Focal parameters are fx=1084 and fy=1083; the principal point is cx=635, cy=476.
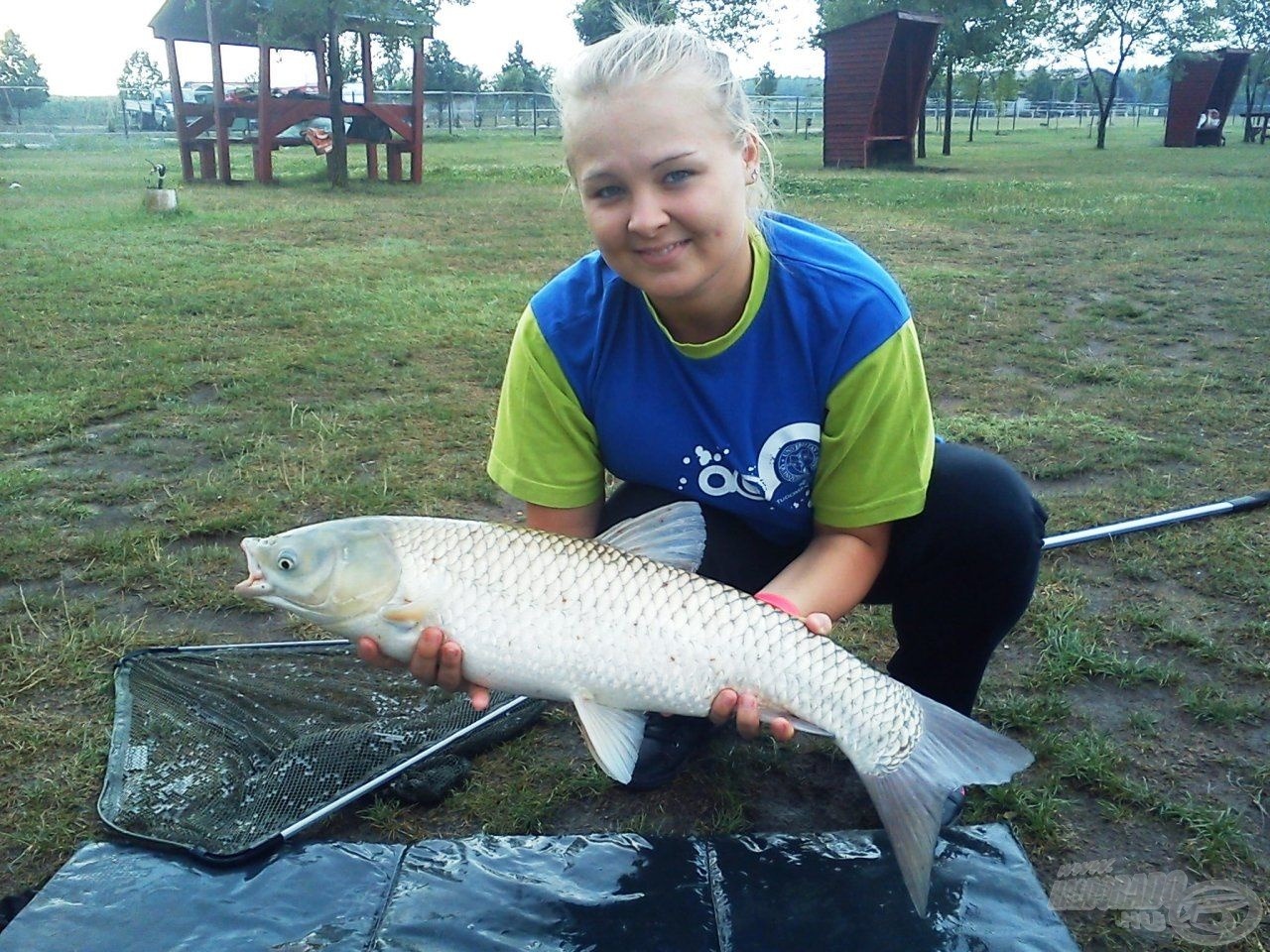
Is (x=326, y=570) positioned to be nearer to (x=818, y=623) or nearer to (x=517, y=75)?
(x=818, y=623)

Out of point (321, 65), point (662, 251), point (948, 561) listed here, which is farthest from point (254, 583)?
point (321, 65)

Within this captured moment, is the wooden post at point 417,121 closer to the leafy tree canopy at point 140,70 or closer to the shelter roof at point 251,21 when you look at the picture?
the shelter roof at point 251,21

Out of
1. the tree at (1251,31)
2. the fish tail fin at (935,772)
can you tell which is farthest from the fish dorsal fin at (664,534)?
the tree at (1251,31)

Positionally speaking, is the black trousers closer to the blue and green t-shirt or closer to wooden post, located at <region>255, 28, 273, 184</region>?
the blue and green t-shirt

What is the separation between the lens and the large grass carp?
61.2 inches

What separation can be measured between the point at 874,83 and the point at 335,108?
381 inches

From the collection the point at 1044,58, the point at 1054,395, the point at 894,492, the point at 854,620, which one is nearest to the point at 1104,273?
the point at 1054,395

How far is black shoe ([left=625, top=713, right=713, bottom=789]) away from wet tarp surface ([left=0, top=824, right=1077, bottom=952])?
209 millimetres

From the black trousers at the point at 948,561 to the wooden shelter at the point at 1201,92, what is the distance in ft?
96.9

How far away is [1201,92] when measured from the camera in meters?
27.1

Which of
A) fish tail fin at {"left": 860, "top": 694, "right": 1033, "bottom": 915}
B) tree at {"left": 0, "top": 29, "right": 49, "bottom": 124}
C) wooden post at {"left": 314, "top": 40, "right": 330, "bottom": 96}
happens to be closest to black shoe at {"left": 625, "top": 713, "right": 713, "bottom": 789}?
fish tail fin at {"left": 860, "top": 694, "right": 1033, "bottom": 915}

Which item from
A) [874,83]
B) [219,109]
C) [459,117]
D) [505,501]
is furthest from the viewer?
[459,117]

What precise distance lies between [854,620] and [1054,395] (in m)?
2.28

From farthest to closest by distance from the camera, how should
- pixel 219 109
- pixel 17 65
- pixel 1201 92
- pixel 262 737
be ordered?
pixel 17 65
pixel 1201 92
pixel 219 109
pixel 262 737
